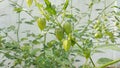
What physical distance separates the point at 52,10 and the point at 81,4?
6.30 ft

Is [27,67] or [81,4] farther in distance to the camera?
[81,4]

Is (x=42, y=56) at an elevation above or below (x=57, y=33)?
below

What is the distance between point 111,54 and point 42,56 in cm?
153

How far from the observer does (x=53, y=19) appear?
49cm

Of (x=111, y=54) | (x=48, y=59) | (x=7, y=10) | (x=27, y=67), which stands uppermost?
(x=7, y=10)

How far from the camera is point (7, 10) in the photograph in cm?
228

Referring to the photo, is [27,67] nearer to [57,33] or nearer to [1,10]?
[57,33]

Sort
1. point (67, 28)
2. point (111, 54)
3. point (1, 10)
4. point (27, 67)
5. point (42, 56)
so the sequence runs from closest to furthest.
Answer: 1. point (67, 28)
2. point (42, 56)
3. point (27, 67)
4. point (1, 10)
5. point (111, 54)

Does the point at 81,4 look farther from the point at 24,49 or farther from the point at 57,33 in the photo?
the point at 57,33

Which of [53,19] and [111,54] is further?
[111,54]

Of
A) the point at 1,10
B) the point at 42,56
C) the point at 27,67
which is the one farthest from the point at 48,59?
the point at 1,10

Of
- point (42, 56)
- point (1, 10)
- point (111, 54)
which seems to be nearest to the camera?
point (42, 56)

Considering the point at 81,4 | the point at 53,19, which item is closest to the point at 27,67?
the point at 53,19

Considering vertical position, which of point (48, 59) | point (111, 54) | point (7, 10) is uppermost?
point (7, 10)
